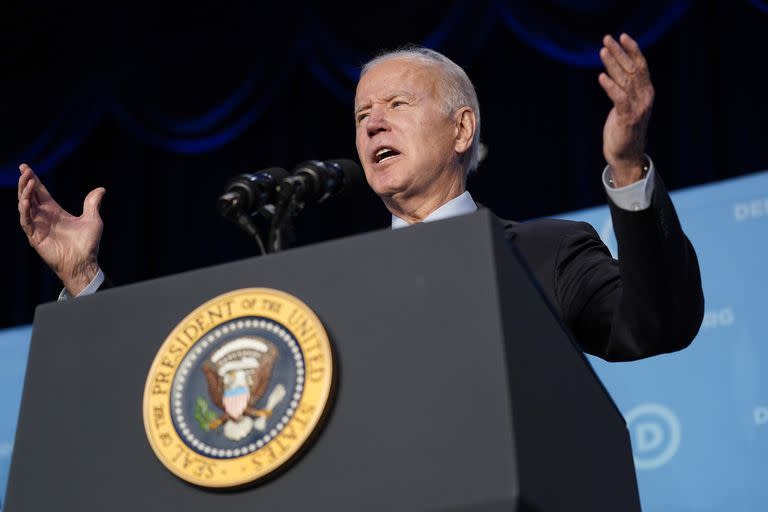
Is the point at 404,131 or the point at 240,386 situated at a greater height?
the point at 404,131

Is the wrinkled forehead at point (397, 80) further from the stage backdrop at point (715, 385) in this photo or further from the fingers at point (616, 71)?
the stage backdrop at point (715, 385)

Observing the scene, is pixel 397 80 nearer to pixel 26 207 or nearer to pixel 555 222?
pixel 555 222

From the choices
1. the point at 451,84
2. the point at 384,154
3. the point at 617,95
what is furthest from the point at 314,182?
the point at 451,84

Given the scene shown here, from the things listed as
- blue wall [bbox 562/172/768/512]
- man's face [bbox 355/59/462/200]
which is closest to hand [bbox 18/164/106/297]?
man's face [bbox 355/59/462/200]

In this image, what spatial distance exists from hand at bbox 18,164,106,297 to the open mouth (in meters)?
0.53

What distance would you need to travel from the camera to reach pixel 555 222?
6.48ft

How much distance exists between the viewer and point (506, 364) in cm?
109

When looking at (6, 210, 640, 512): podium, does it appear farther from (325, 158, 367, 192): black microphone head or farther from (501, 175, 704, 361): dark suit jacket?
(325, 158, 367, 192): black microphone head

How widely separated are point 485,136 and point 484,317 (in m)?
3.24

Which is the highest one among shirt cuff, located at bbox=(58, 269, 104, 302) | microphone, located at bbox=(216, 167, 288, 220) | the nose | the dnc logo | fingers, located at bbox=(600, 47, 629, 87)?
the nose

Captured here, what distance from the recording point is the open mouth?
2064mm

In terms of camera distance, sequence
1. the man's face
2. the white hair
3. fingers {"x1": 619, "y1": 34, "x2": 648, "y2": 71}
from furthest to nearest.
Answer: the white hair < the man's face < fingers {"x1": 619, "y1": 34, "x2": 648, "y2": 71}

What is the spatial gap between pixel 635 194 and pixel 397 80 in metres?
0.84

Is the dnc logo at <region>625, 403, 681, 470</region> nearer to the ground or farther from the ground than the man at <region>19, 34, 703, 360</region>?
nearer to the ground
